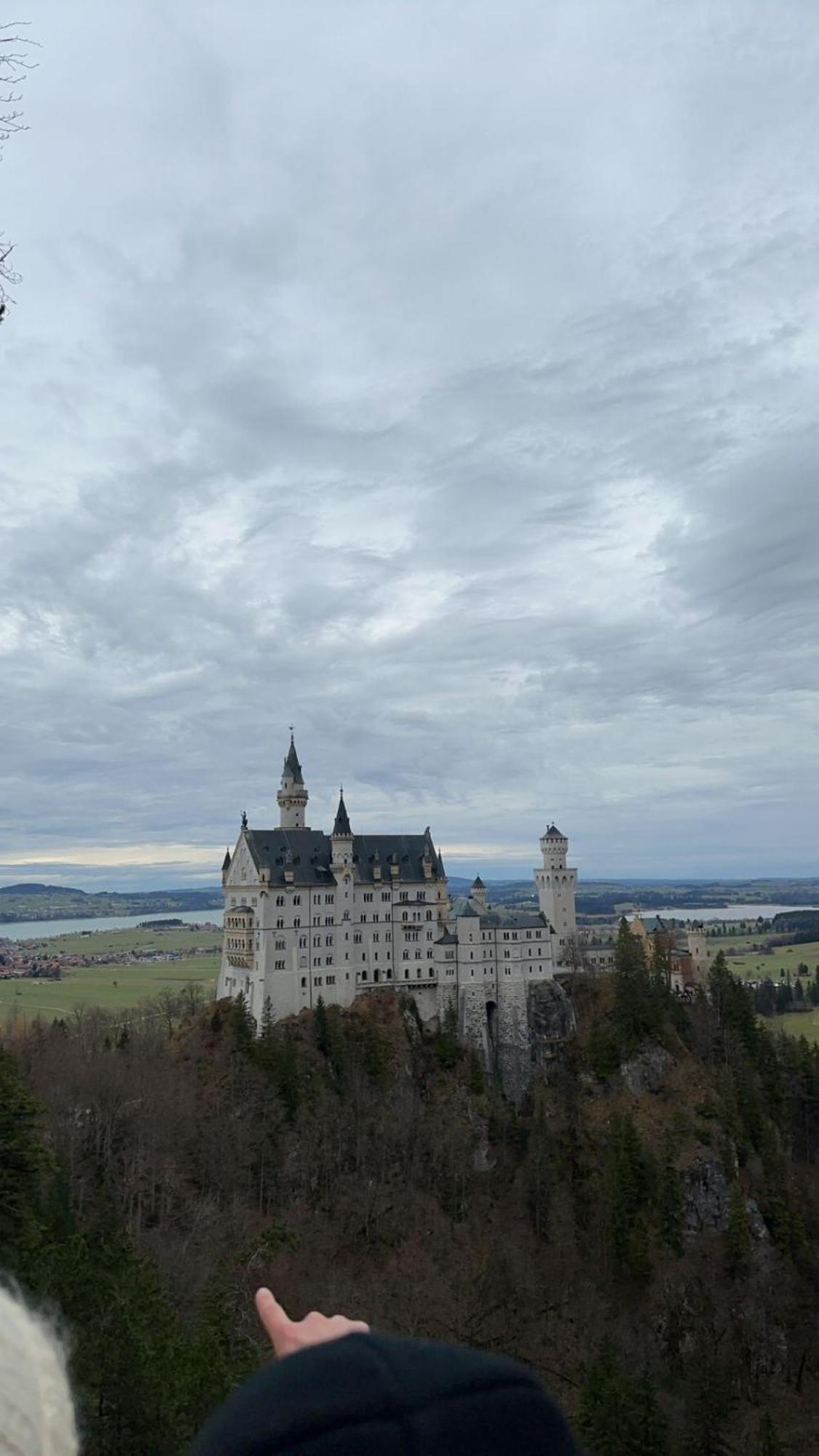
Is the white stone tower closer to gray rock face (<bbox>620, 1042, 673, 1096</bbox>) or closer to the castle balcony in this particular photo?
the castle balcony

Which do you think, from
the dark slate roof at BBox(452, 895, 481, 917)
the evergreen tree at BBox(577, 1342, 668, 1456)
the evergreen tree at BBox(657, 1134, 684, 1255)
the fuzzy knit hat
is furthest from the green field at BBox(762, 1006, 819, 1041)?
the fuzzy knit hat

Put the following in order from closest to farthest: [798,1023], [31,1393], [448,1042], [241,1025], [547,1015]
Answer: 1. [31,1393]
2. [241,1025]
3. [448,1042]
4. [547,1015]
5. [798,1023]

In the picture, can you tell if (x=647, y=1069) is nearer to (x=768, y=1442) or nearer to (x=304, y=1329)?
(x=768, y=1442)

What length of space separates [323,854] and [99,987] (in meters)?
51.5

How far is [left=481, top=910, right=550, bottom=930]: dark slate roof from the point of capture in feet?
274

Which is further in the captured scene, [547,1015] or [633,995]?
[547,1015]

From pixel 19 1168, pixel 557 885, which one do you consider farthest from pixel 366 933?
pixel 19 1168

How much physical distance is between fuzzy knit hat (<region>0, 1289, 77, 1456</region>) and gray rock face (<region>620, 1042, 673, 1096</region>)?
260ft

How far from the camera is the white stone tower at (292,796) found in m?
83.4

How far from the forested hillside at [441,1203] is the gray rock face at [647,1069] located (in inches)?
8.0

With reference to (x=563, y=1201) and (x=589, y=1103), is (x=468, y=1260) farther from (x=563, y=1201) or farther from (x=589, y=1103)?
(x=589, y=1103)

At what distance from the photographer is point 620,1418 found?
32.9 metres

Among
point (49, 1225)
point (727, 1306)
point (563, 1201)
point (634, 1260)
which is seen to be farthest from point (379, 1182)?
point (49, 1225)

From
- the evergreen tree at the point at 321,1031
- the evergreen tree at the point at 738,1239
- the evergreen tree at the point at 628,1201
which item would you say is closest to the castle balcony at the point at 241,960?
the evergreen tree at the point at 321,1031
